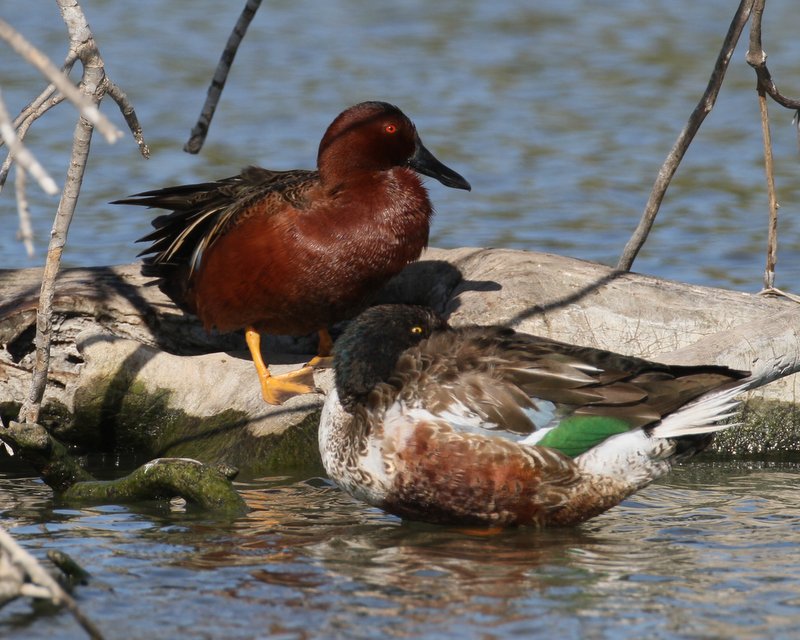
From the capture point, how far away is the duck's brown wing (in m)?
7.18

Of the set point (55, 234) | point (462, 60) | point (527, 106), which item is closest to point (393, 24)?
point (462, 60)

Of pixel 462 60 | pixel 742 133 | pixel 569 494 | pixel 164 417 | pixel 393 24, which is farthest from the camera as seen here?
pixel 393 24

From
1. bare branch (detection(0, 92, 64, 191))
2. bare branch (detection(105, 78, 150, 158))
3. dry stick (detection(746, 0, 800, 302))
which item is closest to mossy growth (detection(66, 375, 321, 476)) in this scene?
bare branch (detection(105, 78, 150, 158))

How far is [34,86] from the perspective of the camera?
14086mm

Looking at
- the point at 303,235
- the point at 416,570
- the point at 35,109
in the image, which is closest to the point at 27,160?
the point at 416,570

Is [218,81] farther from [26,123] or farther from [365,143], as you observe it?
[26,123]

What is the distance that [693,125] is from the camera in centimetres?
690

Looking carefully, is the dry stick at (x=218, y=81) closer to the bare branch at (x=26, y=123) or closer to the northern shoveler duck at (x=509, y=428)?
the bare branch at (x=26, y=123)

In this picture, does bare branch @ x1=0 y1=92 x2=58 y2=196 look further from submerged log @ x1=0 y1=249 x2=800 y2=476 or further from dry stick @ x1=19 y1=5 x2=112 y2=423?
submerged log @ x1=0 y1=249 x2=800 y2=476

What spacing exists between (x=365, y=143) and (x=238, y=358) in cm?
138

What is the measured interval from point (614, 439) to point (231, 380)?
2467 mm

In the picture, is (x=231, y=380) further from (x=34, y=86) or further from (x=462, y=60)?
(x=462, y=60)

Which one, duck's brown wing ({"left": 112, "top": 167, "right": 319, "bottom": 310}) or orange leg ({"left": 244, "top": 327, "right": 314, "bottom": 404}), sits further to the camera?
duck's brown wing ({"left": 112, "top": 167, "right": 319, "bottom": 310})

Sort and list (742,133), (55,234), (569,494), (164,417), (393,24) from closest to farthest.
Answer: (569,494), (55,234), (164,417), (742,133), (393,24)
